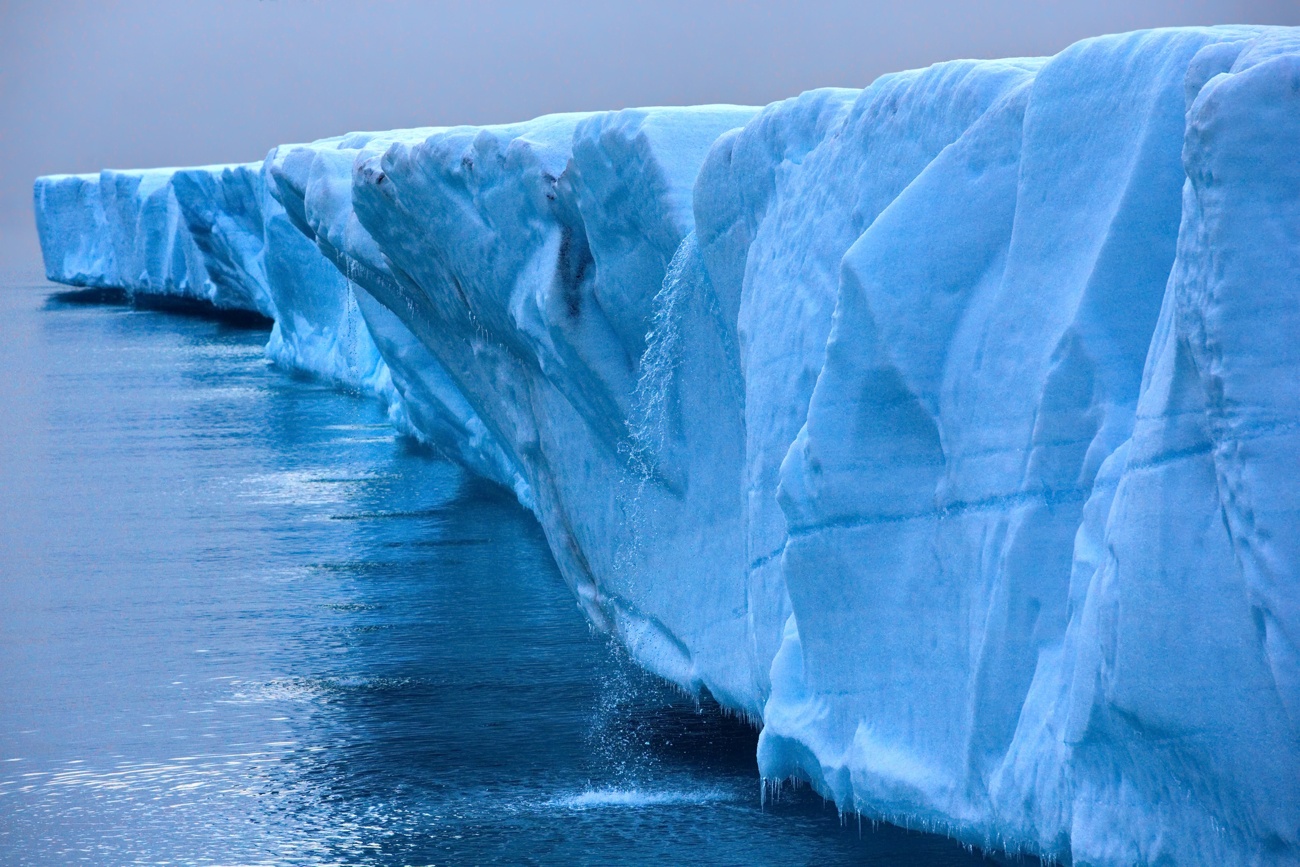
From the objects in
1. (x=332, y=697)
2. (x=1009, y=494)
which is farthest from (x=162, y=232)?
(x=1009, y=494)

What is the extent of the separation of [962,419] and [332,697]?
3092 mm

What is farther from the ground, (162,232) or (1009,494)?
(1009,494)

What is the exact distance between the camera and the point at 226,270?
939 inches

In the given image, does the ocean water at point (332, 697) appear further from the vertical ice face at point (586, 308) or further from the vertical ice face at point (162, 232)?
the vertical ice face at point (162, 232)

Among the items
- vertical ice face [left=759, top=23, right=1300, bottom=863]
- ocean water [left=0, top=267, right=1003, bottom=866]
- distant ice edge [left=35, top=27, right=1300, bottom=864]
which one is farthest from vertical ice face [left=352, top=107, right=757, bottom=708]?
vertical ice face [left=759, top=23, right=1300, bottom=863]

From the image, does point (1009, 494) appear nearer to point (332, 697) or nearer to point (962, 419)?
point (962, 419)

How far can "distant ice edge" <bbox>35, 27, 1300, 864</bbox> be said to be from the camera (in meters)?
2.93

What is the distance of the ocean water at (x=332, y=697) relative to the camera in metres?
4.57

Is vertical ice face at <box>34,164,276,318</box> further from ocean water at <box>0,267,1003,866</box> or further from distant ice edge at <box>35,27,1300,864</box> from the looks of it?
distant ice edge at <box>35,27,1300,864</box>

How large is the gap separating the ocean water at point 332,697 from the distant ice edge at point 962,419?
33 centimetres

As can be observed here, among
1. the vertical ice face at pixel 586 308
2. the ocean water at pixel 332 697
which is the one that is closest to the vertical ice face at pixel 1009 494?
the ocean water at pixel 332 697

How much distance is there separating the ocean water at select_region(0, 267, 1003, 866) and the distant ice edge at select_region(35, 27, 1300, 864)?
1.08ft

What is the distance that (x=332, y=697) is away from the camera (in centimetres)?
603

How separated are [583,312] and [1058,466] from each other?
3.00 meters
